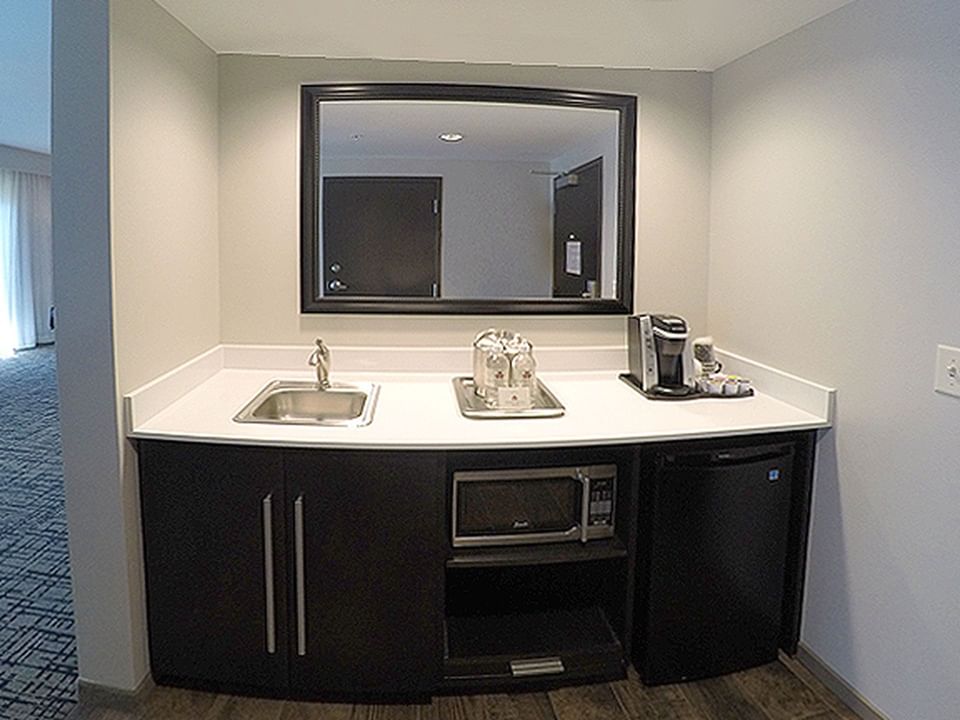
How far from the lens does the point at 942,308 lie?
1.74 metres

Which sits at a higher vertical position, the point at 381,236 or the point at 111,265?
the point at 381,236

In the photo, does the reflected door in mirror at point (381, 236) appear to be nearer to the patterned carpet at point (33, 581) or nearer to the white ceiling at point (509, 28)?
the white ceiling at point (509, 28)

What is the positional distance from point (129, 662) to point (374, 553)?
0.74 metres

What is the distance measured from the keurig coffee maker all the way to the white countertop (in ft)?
0.20

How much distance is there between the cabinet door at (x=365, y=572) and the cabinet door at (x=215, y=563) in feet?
0.19

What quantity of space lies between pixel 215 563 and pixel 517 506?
2.77 feet

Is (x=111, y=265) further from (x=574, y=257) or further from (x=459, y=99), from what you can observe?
(x=574, y=257)

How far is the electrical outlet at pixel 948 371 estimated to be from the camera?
5.56 feet

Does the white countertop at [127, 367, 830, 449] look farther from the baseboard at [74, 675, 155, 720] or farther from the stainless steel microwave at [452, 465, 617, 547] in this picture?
the baseboard at [74, 675, 155, 720]

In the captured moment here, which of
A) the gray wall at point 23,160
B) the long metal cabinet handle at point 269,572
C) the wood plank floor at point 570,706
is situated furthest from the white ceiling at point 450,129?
the gray wall at point 23,160

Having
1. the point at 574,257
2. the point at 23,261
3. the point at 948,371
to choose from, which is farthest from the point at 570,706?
the point at 23,261

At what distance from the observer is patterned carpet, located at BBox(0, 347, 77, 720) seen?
84.6 inches

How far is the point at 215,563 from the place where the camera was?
2.04 m

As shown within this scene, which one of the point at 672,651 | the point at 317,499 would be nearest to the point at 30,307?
the point at 317,499
